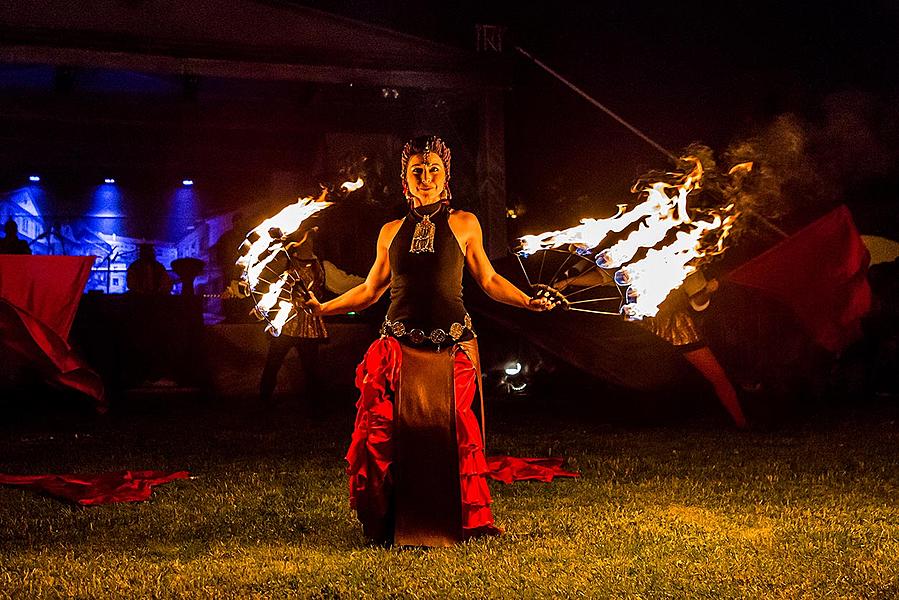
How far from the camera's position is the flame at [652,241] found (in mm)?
4805

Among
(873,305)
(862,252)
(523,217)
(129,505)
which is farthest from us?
(523,217)

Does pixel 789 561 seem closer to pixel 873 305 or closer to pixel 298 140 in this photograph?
pixel 873 305

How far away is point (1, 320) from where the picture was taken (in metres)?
8.86

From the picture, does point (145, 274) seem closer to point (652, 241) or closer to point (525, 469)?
point (525, 469)

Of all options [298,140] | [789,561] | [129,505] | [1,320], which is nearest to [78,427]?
[1,320]

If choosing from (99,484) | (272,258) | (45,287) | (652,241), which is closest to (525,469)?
(652,241)

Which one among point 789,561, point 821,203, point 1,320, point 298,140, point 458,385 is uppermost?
point 298,140

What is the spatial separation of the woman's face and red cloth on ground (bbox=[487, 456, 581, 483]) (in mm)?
2226

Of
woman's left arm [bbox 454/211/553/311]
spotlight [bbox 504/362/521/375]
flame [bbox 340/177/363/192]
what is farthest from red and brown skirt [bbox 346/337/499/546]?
spotlight [bbox 504/362/521/375]

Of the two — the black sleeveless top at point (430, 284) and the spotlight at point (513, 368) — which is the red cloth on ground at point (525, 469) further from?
the spotlight at point (513, 368)

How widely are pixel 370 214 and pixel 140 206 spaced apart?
341 inches

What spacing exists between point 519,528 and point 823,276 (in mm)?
5859

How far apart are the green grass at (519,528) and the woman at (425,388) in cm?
21

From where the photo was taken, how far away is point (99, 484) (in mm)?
6445
